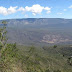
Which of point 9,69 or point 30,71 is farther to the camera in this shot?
point 30,71

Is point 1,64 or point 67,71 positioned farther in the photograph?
point 67,71

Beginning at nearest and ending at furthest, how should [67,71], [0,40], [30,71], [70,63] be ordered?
[0,40]
[30,71]
[67,71]
[70,63]

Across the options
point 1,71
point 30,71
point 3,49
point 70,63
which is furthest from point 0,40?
point 70,63

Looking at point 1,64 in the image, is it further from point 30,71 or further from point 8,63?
point 30,71

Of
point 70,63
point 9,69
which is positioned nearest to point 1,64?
point 9,69

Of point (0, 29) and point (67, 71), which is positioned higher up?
point (0, 29)

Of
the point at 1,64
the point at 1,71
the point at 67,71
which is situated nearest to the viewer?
the point at 1,71

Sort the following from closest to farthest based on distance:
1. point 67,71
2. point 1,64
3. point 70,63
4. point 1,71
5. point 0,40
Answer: point 1,71 → point 1,64 → point 0,40 → point 67,71 → point 70,63

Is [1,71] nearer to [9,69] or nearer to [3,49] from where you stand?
[9,69]

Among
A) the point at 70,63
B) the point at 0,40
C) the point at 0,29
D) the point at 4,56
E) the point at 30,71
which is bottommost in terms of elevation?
the point at 70,63
